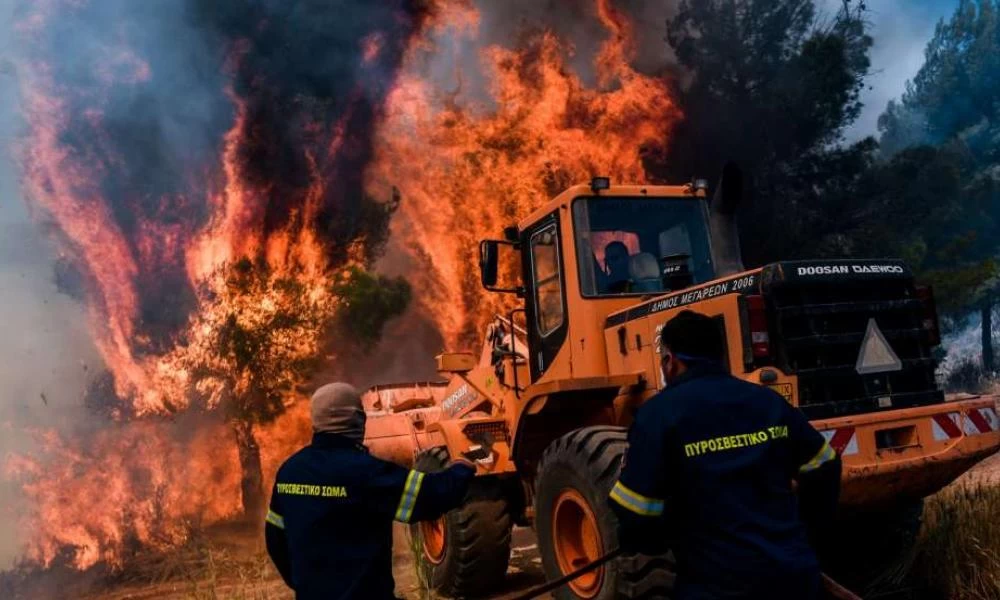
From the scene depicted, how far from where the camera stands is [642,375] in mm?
5762

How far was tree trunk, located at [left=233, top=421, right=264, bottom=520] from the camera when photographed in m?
13.8

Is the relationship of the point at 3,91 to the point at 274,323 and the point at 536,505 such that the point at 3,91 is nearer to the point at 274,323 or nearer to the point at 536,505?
the point at 274,323

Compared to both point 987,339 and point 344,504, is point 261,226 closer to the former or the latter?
point 344,504

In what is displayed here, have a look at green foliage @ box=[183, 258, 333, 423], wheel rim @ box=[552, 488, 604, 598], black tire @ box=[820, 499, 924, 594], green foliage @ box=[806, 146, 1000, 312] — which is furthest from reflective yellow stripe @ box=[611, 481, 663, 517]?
green foliage @ box=[806, 146, 1000, 312]

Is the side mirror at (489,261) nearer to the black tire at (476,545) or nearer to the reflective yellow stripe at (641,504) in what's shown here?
the black tire at (476,545)

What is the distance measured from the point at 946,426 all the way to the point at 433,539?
176 inches

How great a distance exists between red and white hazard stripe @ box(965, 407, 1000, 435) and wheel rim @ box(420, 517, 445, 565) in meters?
4.27

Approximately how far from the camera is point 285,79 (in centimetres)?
1822

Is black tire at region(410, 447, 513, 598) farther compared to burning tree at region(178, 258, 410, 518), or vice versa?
burning tree at region(178, 258, 410, 518)

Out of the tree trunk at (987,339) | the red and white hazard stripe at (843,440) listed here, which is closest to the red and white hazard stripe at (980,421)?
the red and white hazard stripe at (843,440)

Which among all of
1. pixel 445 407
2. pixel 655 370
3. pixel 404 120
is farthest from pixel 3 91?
pixel 655 370

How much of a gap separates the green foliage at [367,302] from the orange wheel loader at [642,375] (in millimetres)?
9112

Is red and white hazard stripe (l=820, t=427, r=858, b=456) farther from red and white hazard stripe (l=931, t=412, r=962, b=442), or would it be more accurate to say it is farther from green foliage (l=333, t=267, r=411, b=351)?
green foliage (l=333, t=267, r=411, b=351)

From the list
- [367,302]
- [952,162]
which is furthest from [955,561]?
[952,162]
